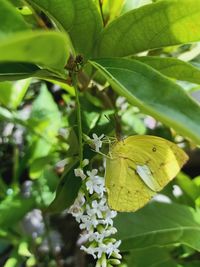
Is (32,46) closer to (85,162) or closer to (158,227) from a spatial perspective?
(85,162)

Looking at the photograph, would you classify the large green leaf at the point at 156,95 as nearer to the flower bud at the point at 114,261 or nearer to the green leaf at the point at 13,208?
the flower bud at the point at 114,261

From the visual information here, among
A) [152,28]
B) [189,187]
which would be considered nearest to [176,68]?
[152,28]

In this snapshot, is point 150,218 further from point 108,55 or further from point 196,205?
point 108,55

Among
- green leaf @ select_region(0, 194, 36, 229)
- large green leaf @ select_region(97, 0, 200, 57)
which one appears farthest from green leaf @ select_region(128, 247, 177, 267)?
large green leaf @ select_region(97, 0, 200, 57)

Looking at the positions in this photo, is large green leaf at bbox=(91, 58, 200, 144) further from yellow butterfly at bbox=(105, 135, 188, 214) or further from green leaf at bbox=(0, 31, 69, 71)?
yellow butterfly at bbox=(105, 135, 188, 214)

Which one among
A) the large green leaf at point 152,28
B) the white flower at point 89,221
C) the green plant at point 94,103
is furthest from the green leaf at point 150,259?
the large green leaf at point 152,28
